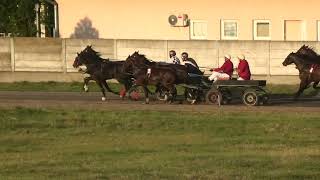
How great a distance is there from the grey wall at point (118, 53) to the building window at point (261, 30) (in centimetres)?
455

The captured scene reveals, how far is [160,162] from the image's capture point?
45.4 ft

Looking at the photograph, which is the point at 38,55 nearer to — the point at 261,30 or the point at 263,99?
the point at 261,30

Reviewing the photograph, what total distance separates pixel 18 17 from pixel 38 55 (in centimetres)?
738

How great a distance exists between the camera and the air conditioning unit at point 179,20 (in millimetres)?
42594

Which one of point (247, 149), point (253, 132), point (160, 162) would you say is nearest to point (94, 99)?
point (253, 132)

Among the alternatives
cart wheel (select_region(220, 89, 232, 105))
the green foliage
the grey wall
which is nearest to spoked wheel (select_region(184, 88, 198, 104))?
cart wheel (select_region(220, 89, 232, 105))

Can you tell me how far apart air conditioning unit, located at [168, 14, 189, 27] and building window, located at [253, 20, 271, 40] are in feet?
11.6

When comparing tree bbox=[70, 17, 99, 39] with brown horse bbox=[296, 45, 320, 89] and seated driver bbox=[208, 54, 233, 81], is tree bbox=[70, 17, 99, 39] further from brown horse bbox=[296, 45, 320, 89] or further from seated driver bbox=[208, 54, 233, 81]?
brown horse bbox=[296, 45, 320, 89]

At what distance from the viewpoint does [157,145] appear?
55.4ft

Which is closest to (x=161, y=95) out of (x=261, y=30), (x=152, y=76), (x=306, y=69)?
(x=152, y=76)

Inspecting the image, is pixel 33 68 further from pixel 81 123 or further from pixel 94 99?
pixel 81 123

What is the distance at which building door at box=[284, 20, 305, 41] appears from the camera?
137 ft

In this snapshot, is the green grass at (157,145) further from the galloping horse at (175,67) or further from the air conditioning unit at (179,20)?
the air conditioning unit at (179,20)

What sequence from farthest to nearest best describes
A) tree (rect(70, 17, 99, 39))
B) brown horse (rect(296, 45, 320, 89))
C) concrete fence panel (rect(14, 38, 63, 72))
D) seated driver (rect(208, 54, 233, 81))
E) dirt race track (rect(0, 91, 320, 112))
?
1. tree (rect(70, 17, 99, 39))
2. concrete fence panel (rect(14, 38, 63, 72))
3. brown horse (rect(296, 45, 320, 89))
4. seated driver (rect(208, 54, 233, 81))
5. dirt race track (rect(0, 91, 320, 112))
